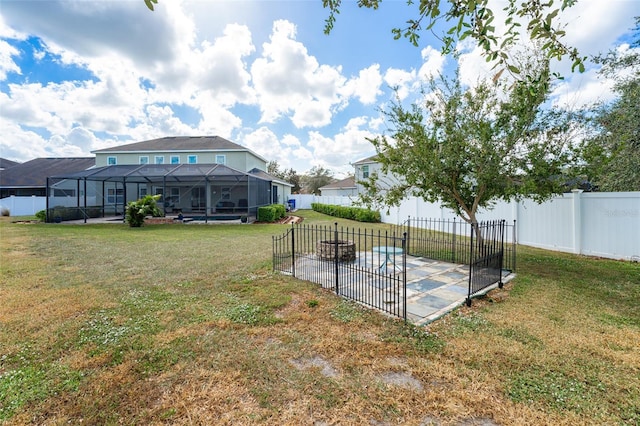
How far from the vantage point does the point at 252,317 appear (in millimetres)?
4102

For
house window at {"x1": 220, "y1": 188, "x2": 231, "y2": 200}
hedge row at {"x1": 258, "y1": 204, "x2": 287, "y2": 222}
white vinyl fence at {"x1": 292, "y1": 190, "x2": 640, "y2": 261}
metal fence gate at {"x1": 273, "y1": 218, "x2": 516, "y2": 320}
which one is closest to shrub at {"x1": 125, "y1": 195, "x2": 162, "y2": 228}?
hedge row at {"x1": 258, "y1": 204, "x2": 287, "y2": 222}

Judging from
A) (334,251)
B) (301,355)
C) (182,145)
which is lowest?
(301,355)

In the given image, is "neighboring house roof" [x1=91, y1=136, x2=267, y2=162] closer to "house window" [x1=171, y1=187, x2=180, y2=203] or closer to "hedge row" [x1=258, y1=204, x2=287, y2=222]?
"house window" [x1=171, y1=187, x2=180, y2=203]

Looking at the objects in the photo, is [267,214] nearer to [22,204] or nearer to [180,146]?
[180,146]

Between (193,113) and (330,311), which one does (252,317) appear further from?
(193,113)

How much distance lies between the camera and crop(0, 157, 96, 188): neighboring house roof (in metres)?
23.5

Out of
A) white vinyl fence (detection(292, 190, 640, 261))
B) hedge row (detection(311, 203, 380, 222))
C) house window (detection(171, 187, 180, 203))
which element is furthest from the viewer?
house window (detection(171, 187, 180, 203))

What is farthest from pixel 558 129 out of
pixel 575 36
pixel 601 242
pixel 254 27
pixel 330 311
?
pixel 254 27

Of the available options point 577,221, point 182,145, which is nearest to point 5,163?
point 182,145

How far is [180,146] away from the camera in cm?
2478

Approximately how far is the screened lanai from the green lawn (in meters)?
12.3

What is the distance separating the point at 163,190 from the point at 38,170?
16410mm

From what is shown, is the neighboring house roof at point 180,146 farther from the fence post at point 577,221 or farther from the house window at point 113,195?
the fence post at point 577,221

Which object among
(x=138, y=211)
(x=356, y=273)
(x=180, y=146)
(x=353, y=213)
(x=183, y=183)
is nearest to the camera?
(x=356, y=273)
